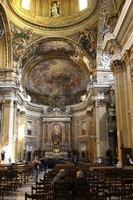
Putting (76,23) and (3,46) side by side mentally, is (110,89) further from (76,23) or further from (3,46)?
(3,46)

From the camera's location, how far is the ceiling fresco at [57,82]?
27469mm

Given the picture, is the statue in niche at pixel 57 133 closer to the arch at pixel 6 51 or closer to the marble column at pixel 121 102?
the arch at pixel 6 51

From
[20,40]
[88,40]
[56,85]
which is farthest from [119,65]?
[56,85]

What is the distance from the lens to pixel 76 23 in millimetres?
22562

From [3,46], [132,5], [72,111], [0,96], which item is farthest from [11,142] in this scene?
[132,5]

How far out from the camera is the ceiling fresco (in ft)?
90.1

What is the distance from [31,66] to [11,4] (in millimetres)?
7047

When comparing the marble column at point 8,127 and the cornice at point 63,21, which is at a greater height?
the cornice at point 63,21

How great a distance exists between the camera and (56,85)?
95.7 ft

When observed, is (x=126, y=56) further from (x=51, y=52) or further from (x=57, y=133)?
(x=57, y=133)

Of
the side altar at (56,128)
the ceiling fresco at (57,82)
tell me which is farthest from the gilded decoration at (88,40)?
the side altar at (56,128)

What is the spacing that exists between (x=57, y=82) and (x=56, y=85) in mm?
357

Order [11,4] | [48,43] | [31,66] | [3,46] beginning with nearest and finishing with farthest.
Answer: [11,4], [3,46], [48,43], [31,66]

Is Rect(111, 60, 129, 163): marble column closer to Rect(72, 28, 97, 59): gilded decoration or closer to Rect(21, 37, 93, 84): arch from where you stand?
Rect(72, 28, 97, 59): gilded decoration
